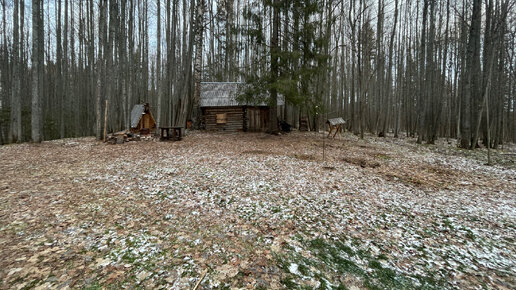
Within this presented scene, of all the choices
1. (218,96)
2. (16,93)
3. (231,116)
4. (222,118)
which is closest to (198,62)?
(218,96)

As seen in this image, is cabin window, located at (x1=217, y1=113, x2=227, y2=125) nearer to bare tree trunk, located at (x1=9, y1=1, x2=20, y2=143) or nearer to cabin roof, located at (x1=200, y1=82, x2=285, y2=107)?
cabin roof, located at (x1=200, y1=82, x2=285, y2=107)

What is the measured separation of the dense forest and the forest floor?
643 cm

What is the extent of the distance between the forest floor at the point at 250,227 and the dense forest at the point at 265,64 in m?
6.43

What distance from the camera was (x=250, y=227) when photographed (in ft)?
12.9

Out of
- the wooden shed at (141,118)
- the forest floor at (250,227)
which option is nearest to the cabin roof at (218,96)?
the wooden shed at (141,118)

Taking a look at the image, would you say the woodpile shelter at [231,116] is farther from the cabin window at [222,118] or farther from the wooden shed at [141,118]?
the wooden shed at [141,118]

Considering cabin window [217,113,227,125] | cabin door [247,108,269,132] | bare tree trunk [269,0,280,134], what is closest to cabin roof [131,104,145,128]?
cabin window [217,113,227,125]

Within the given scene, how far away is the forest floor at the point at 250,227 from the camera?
2.79 metres

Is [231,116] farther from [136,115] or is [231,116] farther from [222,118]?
[136,115]

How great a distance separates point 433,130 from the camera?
15.5 metres

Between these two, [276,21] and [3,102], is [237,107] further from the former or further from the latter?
[3,102]

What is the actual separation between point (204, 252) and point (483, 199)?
278 inches

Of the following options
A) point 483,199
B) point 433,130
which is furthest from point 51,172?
point 433,130

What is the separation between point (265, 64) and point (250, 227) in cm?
1207
